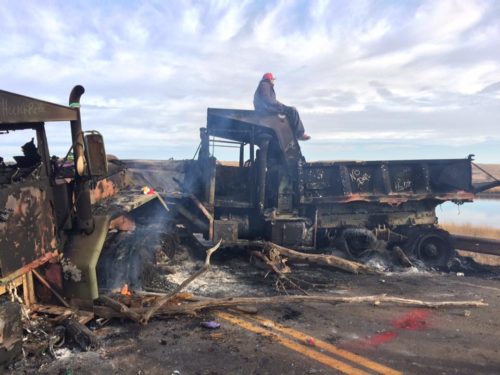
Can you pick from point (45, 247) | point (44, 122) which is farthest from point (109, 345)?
point (44, 122)

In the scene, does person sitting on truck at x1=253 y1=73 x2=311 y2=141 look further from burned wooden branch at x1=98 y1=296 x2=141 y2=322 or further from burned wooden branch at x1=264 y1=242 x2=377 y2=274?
burned wooden branch at x1=98 y1=296 x2=141 y2=322

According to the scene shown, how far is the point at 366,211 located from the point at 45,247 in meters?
6.83

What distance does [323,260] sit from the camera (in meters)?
7.91

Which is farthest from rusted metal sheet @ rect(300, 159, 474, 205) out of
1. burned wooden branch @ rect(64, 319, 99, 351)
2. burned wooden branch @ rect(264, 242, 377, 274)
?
burned wooden branch @ rect(64, 319, 99, 351)

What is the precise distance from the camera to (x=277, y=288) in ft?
20.8

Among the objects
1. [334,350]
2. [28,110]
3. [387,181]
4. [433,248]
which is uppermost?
[28,110]

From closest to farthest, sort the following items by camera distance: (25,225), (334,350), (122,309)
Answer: (25,225)
(334,350)
(122,309)

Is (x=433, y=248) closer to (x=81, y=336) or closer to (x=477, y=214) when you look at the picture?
(x=81, y=336)

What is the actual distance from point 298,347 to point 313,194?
198 inches

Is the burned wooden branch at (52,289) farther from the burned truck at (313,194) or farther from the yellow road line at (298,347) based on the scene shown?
the burned truck at (313,194)

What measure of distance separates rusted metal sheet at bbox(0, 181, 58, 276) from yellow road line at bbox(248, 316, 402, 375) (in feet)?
8.50

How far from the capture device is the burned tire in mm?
8961

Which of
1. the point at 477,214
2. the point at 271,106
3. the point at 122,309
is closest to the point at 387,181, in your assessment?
the point at 271,106

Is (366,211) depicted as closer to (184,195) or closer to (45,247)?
(184,195)
